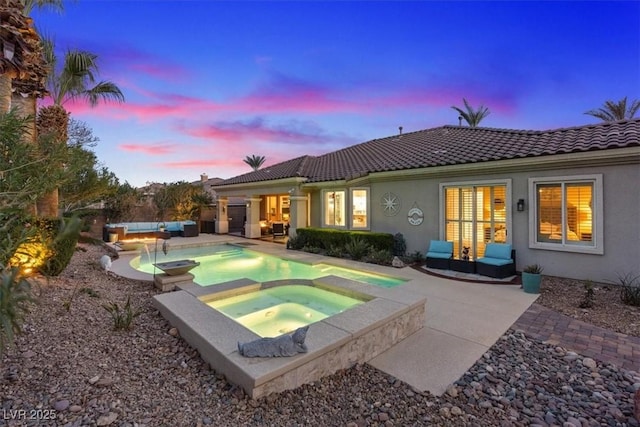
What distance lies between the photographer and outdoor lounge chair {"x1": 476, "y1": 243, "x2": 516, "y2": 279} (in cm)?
920

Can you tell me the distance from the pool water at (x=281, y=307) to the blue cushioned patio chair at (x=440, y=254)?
456 centimetres

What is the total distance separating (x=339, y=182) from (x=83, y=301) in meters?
11.3

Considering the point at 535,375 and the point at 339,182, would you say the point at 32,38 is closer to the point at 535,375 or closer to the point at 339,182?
the point at 535,375

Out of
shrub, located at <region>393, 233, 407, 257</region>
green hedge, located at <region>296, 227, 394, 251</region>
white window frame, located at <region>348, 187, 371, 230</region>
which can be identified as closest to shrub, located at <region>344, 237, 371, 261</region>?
green hedge, located at <region>296, 227, 394, 251</region>

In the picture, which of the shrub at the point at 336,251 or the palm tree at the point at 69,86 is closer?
the palm tree at the point at 69,86

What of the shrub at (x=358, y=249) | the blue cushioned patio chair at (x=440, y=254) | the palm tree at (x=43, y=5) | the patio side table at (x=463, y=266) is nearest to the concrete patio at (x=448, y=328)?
the blue cushioned patio chair at (x=440, y=254)

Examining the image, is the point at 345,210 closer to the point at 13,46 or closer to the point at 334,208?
the point at 334,208

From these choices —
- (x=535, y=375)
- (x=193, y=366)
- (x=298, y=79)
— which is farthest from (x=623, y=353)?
(x=298, y=79)

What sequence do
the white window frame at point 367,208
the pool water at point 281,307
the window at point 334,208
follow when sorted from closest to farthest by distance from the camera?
the pool water at point 281,307
the white window frame at point 367,208
the window at point 334,208

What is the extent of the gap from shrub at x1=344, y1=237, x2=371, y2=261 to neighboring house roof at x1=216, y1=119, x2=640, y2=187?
128 inches

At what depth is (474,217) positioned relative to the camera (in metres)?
10.8

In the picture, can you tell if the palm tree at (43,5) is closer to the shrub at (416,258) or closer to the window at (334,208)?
the window at (334,208)

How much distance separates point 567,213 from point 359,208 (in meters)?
8.00

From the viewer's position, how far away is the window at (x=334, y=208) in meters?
15.8
